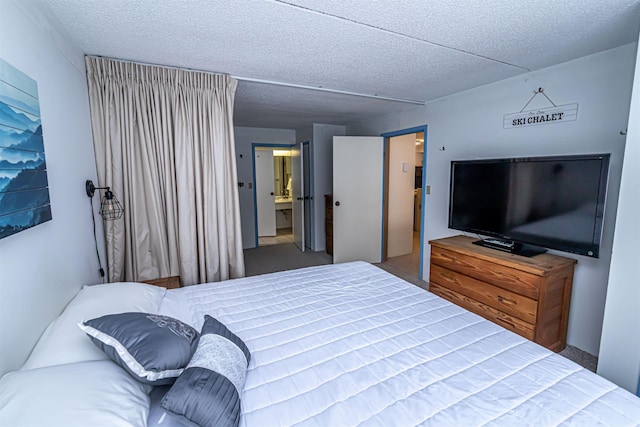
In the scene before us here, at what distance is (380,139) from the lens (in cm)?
436

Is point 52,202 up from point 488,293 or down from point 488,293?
up

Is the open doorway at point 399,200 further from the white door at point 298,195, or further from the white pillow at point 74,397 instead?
the white pillow at point 74,397

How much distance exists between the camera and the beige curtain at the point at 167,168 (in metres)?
2.23

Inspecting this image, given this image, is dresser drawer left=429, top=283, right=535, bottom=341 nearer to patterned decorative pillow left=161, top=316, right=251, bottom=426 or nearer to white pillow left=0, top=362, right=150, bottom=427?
patterned decorative pillow left=161, top=316, right=251, bottom=426

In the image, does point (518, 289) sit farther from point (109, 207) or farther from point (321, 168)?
point (321, 168)

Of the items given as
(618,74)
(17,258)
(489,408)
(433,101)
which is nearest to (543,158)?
(618,74)

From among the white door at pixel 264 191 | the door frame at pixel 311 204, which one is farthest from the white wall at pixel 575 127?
the white door at pixel 264 191

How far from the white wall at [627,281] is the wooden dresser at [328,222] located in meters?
3.53

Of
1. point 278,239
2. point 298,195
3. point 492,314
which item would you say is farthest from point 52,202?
point 278,239

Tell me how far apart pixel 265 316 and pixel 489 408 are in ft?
3.65

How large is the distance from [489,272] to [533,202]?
0.67 metres

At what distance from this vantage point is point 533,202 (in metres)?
2.32

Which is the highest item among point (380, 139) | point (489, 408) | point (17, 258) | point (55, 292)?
point (380, 139)

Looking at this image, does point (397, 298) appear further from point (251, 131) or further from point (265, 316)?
point (251, 131)
